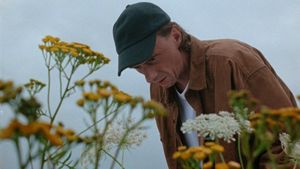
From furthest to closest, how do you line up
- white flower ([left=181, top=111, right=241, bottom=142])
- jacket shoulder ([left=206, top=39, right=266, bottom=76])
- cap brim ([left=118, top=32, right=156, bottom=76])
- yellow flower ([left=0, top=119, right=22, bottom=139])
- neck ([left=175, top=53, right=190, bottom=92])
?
neck ([left=175, top=53, right=190, bottom=92]) → jacket shoulder ([left=206, top=39, right=266, bottom=76]) → cap brim ([left=118, top=32, right=156, bottom=76]) → white flower ([left=181, top=111, right=241, bottom=142]) → yellow flower ([left=0, top=119, right=22, bottom=139])

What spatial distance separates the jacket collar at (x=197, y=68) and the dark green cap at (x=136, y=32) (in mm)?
186

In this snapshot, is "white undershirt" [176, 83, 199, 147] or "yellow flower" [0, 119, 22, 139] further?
"white undershirt" [176, 83, 199, 147]

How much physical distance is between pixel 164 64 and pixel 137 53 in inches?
5.6

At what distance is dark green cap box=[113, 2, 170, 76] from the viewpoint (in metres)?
1.72

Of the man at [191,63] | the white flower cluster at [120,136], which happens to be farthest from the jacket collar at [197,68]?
the white flower cluster at [120,136]

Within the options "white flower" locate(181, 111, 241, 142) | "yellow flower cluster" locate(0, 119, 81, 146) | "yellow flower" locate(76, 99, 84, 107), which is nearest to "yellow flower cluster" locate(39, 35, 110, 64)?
"white flower" locate(181, 111, 241, 142)

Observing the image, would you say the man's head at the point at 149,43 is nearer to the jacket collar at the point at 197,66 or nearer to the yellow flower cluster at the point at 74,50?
the jacket collar at the point at 197,66

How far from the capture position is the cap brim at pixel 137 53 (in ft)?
5.55

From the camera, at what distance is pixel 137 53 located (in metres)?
1.71

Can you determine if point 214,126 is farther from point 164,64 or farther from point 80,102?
point 164,64

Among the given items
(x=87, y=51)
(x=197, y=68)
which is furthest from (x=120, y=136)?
(x=197, y=68)

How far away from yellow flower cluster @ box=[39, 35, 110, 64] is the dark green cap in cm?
45

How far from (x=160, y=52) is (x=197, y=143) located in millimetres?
469

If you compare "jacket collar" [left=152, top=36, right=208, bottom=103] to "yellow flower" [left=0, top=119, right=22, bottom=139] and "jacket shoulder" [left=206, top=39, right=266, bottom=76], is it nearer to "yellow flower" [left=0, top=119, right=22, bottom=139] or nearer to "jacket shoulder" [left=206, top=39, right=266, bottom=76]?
"jacket shoulder" [left=206, top=39, right=266, bottom=76]
